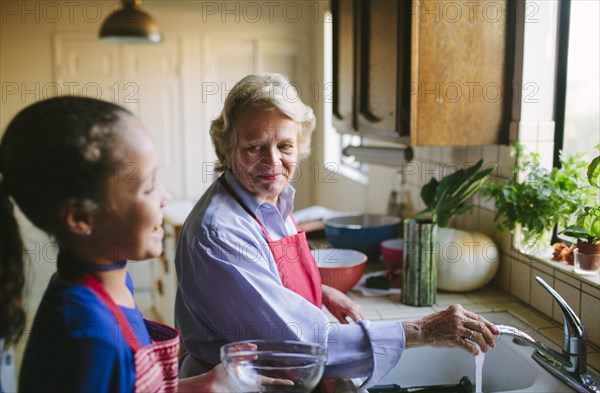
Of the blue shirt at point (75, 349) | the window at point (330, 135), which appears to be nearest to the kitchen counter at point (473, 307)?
the blue shirt at point (75, 349)

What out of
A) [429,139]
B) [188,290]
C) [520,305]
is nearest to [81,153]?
[188,290]

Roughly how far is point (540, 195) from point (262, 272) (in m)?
0.77

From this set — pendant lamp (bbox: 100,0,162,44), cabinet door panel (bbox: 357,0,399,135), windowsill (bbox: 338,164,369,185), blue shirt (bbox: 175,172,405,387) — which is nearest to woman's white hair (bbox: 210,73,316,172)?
blue shirt (bbox: 175,172,405,387)

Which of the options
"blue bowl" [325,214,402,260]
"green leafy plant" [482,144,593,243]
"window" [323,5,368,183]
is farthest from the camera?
"window" [323,5,368,183]

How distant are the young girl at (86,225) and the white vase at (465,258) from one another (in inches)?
46.1

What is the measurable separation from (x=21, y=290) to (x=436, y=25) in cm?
135

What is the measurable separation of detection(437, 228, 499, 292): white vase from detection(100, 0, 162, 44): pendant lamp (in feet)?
6.45

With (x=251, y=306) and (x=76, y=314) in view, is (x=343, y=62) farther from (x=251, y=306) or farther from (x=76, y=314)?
(x=76, y=314)

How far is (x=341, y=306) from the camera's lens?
1.48 m

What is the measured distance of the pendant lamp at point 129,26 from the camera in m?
2.96

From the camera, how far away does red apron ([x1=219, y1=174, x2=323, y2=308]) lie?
1.30m

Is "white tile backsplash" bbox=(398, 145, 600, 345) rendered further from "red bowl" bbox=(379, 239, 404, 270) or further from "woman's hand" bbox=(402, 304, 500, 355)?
"woman's hand" bbox=(402, 304, 500, 355)

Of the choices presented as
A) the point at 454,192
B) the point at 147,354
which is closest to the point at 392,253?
the point at 454,192

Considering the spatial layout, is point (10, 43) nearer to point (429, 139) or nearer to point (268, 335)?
point (429, 139)
